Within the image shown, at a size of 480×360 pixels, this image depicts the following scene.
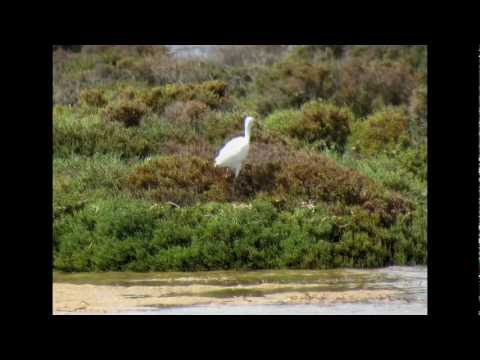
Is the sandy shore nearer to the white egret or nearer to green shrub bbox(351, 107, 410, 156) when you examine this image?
the white egret

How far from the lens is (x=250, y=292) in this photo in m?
10.5

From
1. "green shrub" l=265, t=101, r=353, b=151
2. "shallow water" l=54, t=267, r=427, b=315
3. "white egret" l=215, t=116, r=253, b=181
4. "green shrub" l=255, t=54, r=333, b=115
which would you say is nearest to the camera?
"shallow water" l=54, t=267, r=427, b=315

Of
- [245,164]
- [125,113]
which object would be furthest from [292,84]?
[245,164]

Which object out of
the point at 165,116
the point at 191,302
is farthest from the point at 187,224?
the point at 165,116

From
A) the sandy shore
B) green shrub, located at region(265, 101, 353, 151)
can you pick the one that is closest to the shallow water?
the sandy shore

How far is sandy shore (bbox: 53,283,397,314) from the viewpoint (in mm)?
9945

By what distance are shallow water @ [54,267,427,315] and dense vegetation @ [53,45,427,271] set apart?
1.22 feet

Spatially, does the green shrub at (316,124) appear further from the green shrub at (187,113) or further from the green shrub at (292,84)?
the green shrub at (292,84)

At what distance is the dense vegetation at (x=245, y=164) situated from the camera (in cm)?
1192

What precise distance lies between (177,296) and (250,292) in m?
0.78

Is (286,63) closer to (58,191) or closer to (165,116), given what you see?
(165,116)

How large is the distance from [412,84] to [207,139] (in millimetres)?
5093

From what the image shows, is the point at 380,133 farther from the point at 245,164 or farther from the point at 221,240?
the point at 221,240

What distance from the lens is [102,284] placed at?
1102 cm
